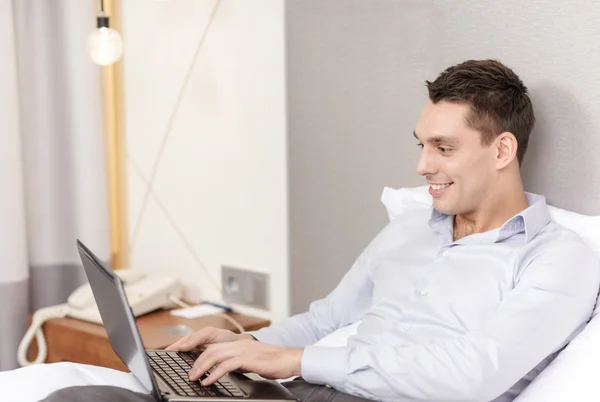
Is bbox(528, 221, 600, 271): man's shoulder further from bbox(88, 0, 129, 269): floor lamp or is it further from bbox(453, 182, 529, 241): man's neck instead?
bbox(88, 0, 129, 269): floor lamp

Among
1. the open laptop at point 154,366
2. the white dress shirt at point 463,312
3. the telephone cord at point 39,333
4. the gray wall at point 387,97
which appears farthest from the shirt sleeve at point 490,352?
the telephone cord at point 39,333

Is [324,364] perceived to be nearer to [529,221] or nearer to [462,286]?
[462,286]

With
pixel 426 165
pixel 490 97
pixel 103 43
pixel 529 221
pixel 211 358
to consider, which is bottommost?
pixel 211 358

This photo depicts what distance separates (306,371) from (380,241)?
44cm

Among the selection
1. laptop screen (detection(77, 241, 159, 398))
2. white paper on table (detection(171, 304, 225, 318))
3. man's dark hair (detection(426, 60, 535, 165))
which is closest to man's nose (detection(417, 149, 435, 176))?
man's dark hair (detection(426, 60, 535, 165))

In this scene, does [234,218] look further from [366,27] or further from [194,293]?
[366,27]

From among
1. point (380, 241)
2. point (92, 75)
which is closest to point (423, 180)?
point (380, 241)

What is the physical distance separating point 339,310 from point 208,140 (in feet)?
2.96

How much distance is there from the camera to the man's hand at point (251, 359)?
1.48m

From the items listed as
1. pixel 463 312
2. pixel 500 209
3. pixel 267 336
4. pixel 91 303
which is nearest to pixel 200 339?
pixel 267 336

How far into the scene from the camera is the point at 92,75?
2693mm

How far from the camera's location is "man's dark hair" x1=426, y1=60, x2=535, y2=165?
1600mm

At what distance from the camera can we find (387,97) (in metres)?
2.02

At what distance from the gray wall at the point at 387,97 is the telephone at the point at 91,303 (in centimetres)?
46
